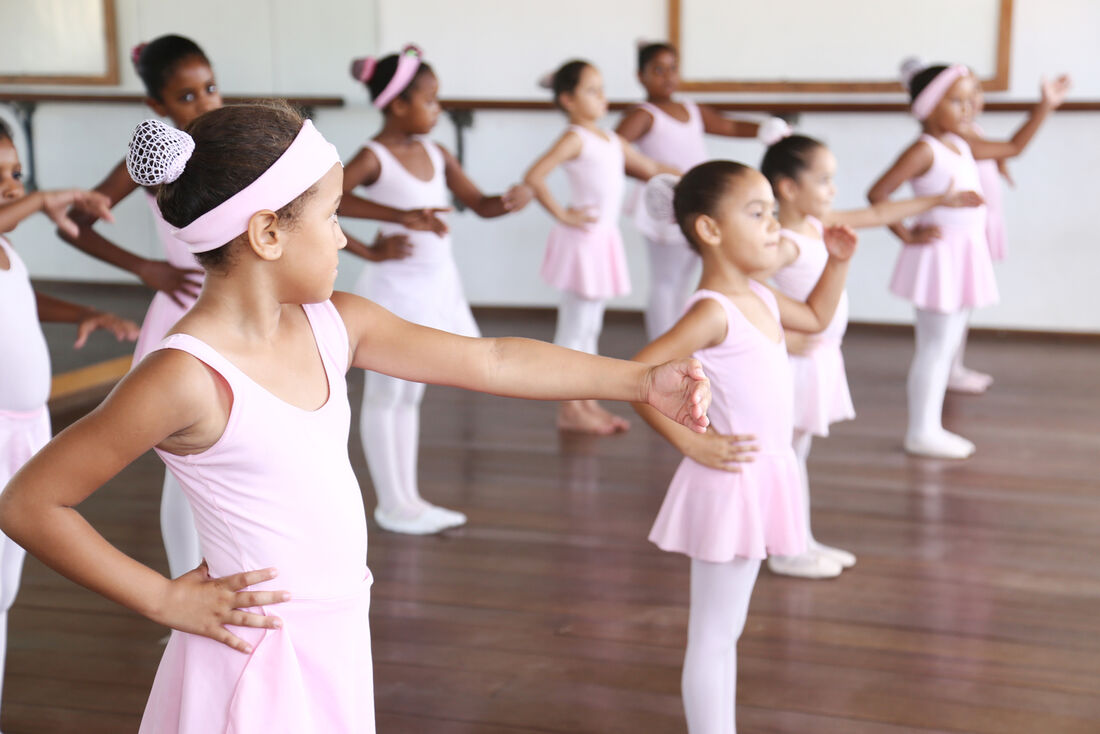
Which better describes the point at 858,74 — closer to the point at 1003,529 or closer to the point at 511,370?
the point at 1003,529

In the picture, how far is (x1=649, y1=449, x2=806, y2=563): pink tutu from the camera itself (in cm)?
191

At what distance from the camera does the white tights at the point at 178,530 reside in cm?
246

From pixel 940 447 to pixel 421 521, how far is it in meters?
1.67

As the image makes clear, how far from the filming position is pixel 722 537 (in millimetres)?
1905

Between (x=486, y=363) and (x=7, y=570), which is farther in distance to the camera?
(x=7, y=570)

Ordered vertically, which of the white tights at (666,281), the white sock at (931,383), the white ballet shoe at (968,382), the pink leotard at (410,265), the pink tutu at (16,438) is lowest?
the white ballet shoe at (968,382)

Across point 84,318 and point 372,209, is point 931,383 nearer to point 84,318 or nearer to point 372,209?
point 372,209

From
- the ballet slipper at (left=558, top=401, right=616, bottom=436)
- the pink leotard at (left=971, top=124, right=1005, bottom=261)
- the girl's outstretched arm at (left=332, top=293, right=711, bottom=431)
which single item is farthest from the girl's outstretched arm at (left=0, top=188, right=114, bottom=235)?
the pink leotard at (left=971, top=124, right=1005, bottom=261)

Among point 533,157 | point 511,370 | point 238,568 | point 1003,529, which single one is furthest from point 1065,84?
point 238,568

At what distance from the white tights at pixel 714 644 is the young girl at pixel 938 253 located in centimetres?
202

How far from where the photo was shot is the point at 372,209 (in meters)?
3.04

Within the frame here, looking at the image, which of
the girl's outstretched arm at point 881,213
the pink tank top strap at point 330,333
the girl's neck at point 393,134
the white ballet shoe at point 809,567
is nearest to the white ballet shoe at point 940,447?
the girl's outstretched arm at point 881,213

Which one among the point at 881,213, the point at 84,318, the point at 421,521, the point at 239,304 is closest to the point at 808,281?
the point at 881,213

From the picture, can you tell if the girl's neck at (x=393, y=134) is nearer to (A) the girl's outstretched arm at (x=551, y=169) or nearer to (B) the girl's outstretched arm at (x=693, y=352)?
(A) the girl's outstretched arm at (x=551, y=169)
